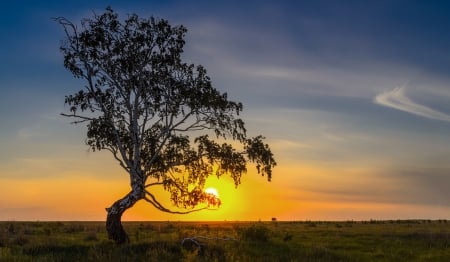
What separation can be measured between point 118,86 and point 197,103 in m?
5.06

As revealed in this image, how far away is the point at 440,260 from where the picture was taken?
30859mm

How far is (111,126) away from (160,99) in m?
3.51

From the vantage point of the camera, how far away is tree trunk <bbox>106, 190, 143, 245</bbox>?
103 feet

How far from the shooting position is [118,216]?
31781 millimetres

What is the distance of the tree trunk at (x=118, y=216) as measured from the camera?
31.4 m

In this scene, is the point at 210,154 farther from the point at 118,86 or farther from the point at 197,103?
the point at 118,86

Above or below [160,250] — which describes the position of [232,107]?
above

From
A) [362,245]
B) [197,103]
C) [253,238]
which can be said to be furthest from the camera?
[362,245]

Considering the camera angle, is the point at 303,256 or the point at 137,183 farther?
the point at 137,183

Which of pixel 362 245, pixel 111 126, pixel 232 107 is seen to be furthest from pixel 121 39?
pixel 362 245

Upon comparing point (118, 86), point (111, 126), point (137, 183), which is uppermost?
point (118, 86)

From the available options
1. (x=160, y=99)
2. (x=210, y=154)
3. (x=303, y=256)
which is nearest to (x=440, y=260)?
(x=303, y=256)

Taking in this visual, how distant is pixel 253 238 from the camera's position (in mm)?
36656

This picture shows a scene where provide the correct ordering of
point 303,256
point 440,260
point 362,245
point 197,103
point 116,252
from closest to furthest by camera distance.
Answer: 1. point 116,252
2. point 303,256
3. point 440,260
4. point 197,103
5. point 362,245
